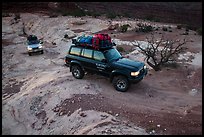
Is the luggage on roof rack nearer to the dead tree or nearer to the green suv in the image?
the green suv

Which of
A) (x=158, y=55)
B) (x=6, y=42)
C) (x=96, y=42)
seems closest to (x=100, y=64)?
(x=96, y=42)

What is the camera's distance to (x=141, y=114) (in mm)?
10430

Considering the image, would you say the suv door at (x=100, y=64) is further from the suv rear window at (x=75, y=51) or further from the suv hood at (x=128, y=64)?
the suv rear window at (x=75, y=51)

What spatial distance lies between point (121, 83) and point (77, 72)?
2824 millimetres

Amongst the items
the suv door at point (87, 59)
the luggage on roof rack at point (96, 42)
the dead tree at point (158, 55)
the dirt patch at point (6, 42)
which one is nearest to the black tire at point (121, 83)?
the suv door at point (87, 59)

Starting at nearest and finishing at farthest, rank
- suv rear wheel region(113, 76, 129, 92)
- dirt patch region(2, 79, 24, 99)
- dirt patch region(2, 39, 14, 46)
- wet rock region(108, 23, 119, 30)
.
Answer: suv rear wheel region(113, 76, 129, 92)
dirt patch region(2, 79, 24, 99)
dirt patch region(2, 39, 14, 46)
wet rock region(108, 23, 119, 30)

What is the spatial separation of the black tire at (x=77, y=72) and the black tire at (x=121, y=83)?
2157mm

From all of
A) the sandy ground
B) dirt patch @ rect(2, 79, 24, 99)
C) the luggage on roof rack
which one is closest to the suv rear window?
the luggage on roof rack

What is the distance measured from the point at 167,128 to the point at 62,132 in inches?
163

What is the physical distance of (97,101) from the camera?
11.5m

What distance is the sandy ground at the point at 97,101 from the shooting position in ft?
32.3

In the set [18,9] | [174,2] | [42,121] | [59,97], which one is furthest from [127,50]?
[174,2]

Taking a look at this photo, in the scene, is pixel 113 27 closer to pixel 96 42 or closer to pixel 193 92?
pixel 96 42

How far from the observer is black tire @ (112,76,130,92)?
12.0 meters
